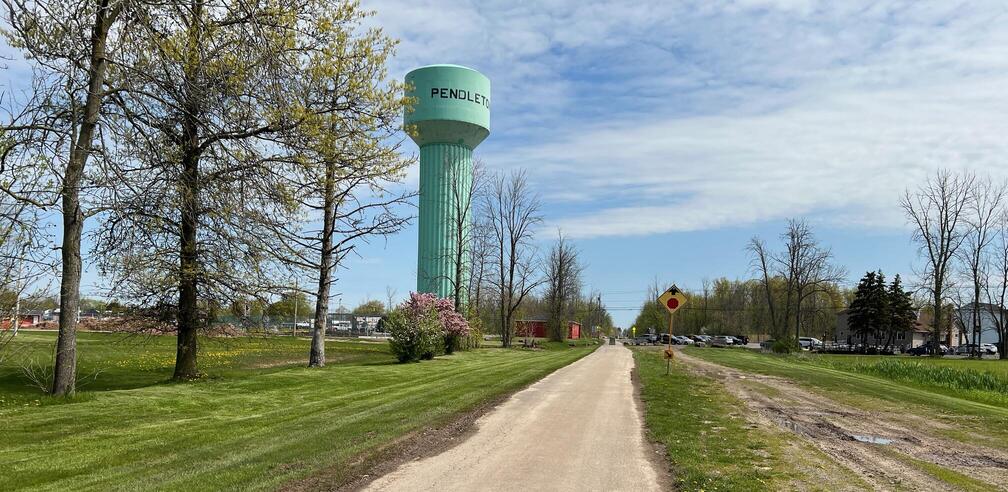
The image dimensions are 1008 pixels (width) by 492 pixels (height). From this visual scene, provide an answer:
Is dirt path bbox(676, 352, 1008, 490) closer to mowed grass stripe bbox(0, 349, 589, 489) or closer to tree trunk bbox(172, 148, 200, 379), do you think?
mowed grass stripe bbox(0, 349, 589, 489)

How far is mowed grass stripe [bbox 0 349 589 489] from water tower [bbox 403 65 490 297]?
31628 millimetres

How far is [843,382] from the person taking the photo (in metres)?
21.8

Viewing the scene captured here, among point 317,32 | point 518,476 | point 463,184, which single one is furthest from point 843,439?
point 463,184

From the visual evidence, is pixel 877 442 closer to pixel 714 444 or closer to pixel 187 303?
pixel 714 444

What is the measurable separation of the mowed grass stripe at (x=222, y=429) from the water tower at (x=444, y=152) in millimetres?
31628

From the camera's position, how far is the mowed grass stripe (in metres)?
7.09

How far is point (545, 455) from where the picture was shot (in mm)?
8266

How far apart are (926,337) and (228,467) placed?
110924mm

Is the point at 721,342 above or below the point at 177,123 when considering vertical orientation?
below

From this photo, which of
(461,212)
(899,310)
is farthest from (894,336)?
(461,212)

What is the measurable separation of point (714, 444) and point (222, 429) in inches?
296

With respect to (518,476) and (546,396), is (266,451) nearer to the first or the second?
(518,476)

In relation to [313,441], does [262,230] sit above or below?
above

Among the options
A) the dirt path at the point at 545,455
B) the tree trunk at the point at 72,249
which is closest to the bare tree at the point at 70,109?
the tree trunk at the point at 72,249
